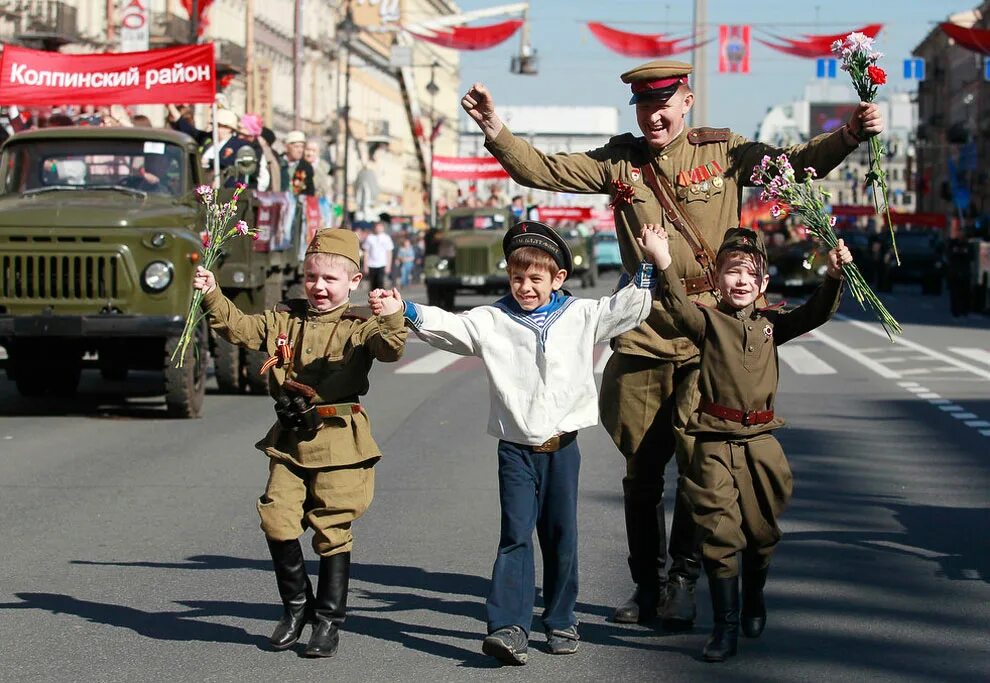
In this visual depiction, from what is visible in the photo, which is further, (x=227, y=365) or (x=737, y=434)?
(x=227, y=365)

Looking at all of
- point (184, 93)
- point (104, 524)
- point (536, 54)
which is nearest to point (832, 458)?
point (104, 524)

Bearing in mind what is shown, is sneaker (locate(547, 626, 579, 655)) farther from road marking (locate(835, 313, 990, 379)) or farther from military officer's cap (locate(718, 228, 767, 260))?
road marking (locate(835, 313, 990, 379))

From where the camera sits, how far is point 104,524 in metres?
9.30

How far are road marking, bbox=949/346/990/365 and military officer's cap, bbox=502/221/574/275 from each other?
1663 centimetres

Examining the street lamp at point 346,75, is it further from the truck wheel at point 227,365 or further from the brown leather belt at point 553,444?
the brown leather belt at point 553,444

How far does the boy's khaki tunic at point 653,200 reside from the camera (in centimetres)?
670

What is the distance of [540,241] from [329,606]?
1.38 meters

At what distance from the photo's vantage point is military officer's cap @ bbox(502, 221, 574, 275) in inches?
243

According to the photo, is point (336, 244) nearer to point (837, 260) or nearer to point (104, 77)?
point (837, 260)

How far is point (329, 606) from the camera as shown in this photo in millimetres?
6277

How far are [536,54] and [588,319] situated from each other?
37.5m

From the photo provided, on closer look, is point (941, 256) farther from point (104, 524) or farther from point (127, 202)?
point (104, 524)

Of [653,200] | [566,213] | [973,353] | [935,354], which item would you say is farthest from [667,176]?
[566,213]

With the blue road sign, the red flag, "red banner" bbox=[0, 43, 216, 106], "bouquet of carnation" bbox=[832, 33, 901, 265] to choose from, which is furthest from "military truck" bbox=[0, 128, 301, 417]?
the blue road sign
